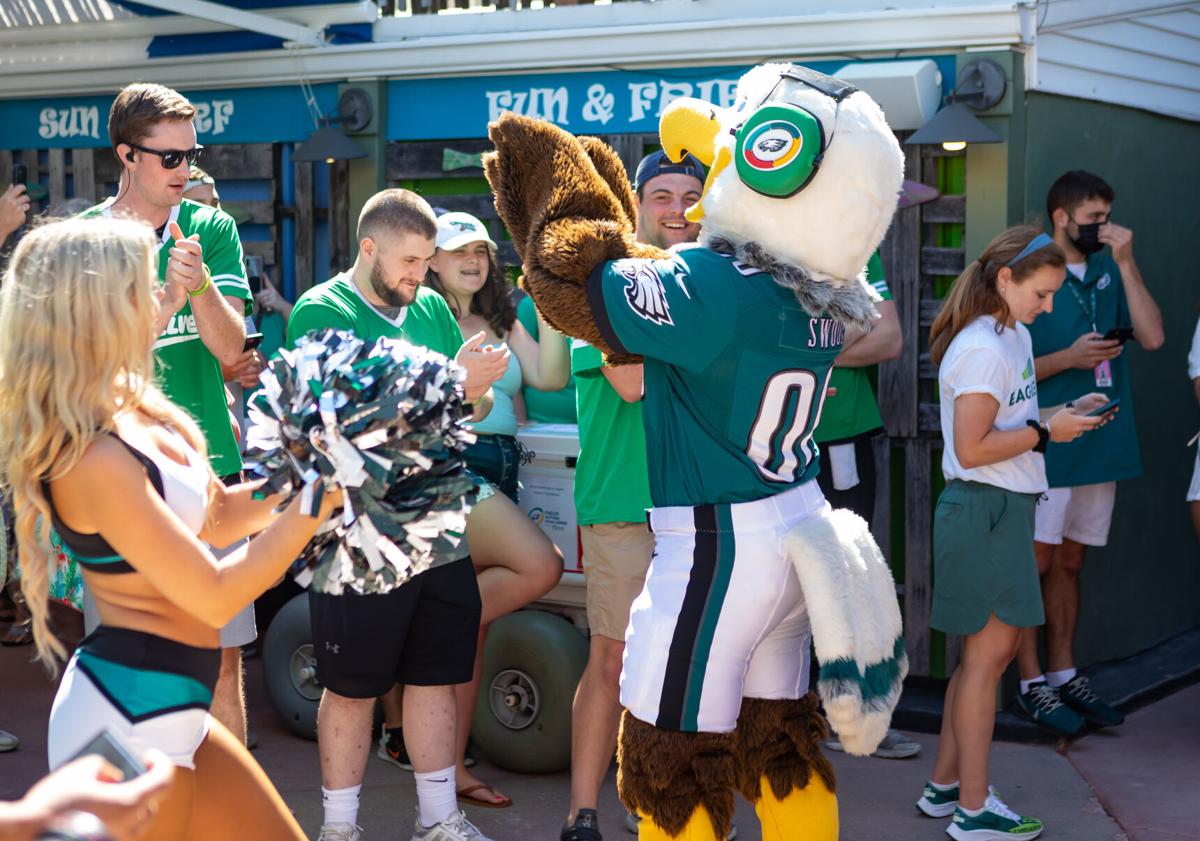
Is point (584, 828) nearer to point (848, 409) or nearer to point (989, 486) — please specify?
point (989, 486)

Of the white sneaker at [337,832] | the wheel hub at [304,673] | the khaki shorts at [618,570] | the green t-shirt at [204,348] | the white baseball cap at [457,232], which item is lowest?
the white sneaker at [337,832]

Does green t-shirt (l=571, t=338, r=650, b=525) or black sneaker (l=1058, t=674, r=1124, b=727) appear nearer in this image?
green t-shirt (l=571, t=338, r=650, b=525)

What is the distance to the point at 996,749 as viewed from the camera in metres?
5.90

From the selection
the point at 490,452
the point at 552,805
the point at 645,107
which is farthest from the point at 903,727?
the point at 645,107

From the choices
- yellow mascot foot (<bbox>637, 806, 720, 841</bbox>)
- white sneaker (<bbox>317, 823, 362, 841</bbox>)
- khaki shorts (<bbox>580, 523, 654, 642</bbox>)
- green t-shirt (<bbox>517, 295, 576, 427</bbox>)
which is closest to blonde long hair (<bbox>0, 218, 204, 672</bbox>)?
yellow mascot foot (<bbox>637, 806, 720, 841</bbox>)

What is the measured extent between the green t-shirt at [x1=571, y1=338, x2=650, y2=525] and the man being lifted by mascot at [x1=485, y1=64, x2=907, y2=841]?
3.23ft

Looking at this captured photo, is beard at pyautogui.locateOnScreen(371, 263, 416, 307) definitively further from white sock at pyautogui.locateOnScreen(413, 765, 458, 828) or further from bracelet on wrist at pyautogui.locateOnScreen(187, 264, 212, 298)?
white sock at pyautogui.locateOnScreen(413, 765, 458, 828)

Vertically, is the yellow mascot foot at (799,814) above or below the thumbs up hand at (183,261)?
below

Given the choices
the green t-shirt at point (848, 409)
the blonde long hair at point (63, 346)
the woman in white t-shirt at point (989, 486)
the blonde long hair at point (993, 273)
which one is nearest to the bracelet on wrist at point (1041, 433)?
the woman in white t-shirt at point (989, 486)

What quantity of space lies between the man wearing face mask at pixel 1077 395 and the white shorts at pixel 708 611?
267 cm

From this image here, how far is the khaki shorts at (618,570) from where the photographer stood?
186 inches

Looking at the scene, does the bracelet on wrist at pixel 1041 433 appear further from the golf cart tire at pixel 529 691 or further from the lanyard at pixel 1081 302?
the golf cart tire at pixel 529 691

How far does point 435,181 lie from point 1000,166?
2670 mm

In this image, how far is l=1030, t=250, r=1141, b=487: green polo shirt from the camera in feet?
20.0
